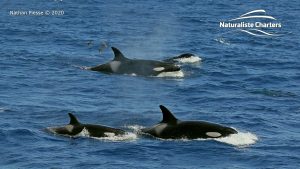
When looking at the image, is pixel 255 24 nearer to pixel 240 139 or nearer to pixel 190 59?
pixel 190 59

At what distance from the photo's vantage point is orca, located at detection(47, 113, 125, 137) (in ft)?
100

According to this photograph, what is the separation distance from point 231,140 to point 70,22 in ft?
171

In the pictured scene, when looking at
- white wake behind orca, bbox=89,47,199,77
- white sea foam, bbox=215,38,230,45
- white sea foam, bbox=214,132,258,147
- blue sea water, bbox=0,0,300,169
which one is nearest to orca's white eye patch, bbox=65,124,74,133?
blue sea water, bbox=0,0,300,169

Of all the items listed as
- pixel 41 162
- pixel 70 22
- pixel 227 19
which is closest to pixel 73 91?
pixel 41 162

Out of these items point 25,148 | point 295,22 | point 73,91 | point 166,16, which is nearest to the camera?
point 25,148

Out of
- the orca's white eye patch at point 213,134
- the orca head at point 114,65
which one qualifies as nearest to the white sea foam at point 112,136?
the orca's white eye patch at point 213,134

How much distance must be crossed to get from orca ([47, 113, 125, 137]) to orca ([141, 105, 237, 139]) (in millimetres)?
1665

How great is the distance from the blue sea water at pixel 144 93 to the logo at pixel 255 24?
1261 millimetres

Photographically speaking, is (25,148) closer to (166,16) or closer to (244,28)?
(244,28)

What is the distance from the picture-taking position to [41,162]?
26828 mm

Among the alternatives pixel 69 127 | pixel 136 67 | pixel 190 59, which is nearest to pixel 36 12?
pixel 190 59

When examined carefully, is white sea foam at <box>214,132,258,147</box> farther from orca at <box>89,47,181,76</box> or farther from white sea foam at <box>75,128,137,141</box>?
orca at <box>89,47,181,76</box>

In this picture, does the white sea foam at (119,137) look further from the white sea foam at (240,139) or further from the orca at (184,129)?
the white sea foam at (240,139)

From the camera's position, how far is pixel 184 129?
31.0 m
